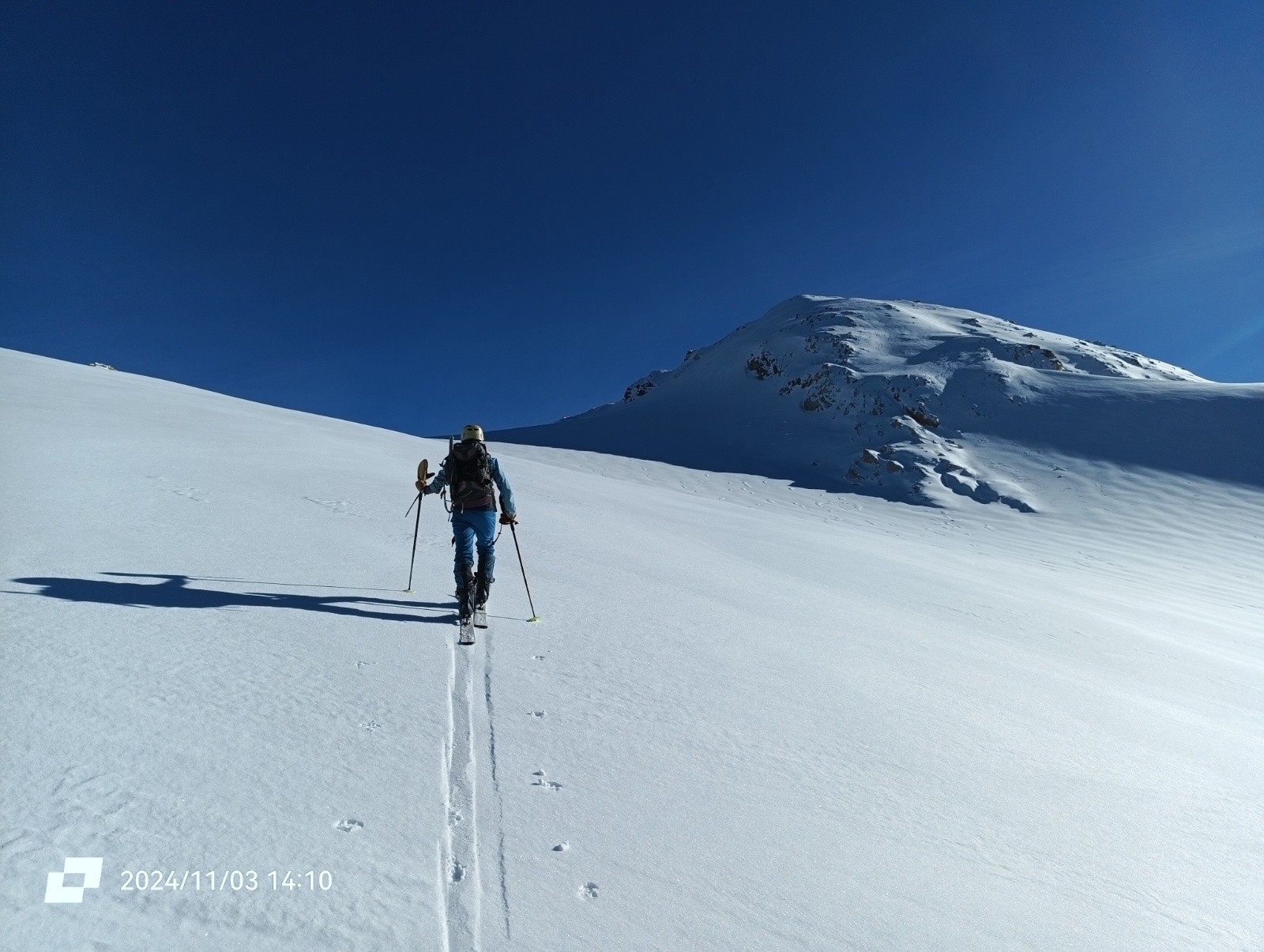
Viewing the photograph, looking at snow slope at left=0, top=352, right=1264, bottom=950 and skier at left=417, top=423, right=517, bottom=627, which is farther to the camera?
skier at left=417, top=423, right=517, bottom=627

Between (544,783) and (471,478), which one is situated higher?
(471,478)

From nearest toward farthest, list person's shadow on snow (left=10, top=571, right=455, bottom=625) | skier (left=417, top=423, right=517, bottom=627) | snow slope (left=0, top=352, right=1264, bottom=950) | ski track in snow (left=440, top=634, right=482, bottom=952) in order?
ski track in snow (left=440, top=634, right=482, bottom=952)
snow slope (left=0, top=352, right=1264, bottom=950)
person's shadow on snow (left=10, top=571, right=455, bottom=625)
skier (left=417, top=423, right=517, bottom=627)

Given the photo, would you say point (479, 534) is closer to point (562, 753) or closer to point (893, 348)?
point (562, 753)

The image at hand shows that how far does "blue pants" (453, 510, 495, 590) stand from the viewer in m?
5.53

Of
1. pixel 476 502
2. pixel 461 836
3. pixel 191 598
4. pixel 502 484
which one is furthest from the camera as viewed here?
pixel 502 484

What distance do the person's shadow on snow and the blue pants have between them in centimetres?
56

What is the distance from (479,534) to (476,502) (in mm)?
310

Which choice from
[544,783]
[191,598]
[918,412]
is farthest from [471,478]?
[918,412]

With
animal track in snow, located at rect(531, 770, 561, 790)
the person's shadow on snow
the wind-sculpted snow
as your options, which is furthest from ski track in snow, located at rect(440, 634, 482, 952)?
the wind-sculpted snow

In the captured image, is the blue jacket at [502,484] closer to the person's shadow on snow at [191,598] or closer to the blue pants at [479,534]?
the blue pants at [479,534]

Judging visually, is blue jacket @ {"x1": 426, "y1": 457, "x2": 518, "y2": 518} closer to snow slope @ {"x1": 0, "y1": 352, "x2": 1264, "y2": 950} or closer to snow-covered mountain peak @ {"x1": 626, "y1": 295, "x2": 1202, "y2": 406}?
snow slope @ {"x1": 0, "y1": 352, "x2": 1264, "y2": 950}

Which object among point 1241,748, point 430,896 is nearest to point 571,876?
point 430,896

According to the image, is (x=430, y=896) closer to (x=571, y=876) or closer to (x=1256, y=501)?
(x=571, y=876)

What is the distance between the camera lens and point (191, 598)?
14.7 feet
